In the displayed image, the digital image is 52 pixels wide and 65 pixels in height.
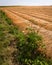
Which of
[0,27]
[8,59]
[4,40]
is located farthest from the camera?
[0,27]

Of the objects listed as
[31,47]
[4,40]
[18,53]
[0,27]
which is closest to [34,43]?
[31,47]

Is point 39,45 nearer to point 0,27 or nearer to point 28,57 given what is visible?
point 28,57

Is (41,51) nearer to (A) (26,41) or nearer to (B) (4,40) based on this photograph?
(A) (26,41)

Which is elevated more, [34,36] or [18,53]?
[34,36]

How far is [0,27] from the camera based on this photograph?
1320cm

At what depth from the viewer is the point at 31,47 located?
819 cm

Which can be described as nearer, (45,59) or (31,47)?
(45,59)

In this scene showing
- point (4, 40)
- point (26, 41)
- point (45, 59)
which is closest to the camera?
point (45, 59)

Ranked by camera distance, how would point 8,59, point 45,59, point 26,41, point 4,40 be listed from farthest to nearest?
1. point 4,40
2. point 26,41
3. point 8,59
4. point 45,59

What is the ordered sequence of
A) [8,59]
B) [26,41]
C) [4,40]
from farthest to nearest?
[4,40], [26,41], [8,59]

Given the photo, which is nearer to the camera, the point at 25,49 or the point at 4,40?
the point at 25,49

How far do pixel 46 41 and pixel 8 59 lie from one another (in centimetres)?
171

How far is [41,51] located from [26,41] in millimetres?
898

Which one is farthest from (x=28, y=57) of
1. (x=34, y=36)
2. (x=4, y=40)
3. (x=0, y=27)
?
(x=0, y=27)
